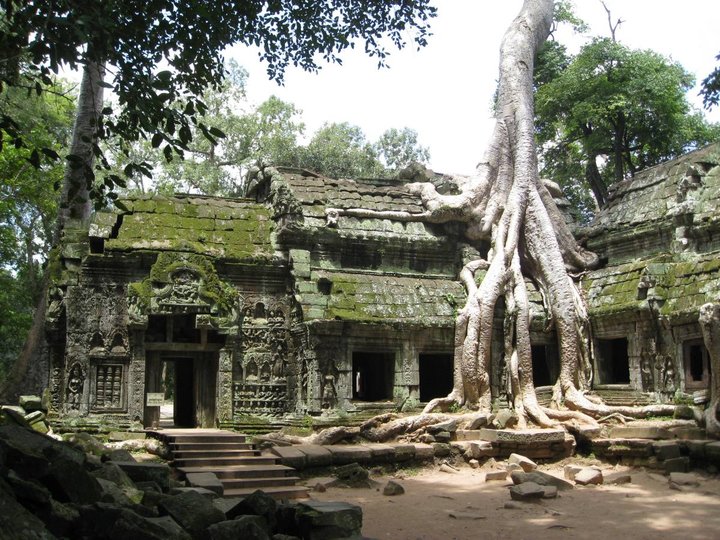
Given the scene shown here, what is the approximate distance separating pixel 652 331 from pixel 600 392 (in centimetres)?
160

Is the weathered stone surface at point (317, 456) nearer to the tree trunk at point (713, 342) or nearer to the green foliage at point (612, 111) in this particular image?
the tree trunk at point (713, 342)

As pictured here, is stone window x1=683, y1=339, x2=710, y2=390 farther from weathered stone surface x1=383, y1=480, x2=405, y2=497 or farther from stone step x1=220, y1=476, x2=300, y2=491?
stone step x1=220, y1=476, x2=300, y2=491

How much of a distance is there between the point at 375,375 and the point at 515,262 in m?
3.37

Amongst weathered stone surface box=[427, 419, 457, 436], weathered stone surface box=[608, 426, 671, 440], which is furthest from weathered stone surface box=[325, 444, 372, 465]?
weathered stone surface box=[608, 426, 671, 440]

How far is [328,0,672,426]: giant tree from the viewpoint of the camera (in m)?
12.2

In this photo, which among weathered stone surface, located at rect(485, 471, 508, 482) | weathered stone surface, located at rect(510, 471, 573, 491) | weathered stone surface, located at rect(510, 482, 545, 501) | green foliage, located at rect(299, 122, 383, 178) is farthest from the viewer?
green foliage, located at rect(299, 122, 383, 178)

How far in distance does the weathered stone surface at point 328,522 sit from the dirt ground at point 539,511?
66 centimetres

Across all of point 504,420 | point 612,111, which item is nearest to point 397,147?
point 612,111

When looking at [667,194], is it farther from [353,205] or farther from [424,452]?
[424,452]

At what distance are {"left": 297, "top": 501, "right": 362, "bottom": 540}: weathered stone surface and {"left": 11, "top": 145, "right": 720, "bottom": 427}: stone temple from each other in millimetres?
5560

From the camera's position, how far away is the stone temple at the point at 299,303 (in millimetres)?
11305

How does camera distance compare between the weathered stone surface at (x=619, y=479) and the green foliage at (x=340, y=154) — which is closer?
the weathered stone surface at (x=619, y=479)

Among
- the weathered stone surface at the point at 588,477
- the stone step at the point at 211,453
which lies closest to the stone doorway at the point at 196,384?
the stone step at the point at 211,453

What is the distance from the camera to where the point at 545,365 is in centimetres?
1430
